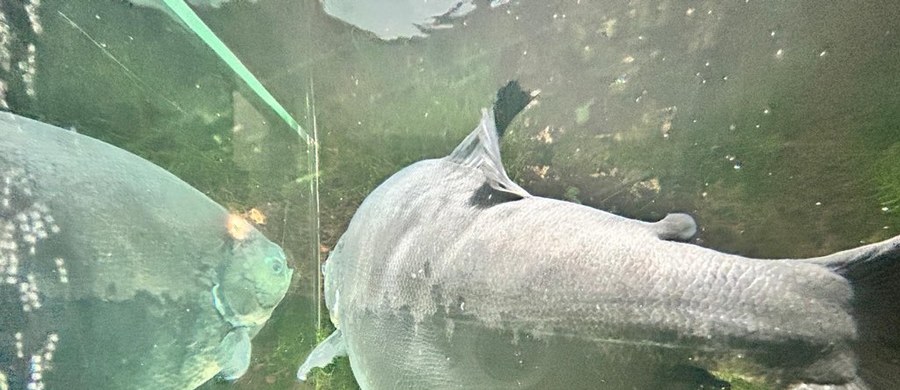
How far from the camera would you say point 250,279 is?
2133 mm

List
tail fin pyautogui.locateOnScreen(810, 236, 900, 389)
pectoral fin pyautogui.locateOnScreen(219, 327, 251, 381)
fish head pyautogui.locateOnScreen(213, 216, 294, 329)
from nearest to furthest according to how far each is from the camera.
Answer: tail fin pyautogui.locateOnScreen(810, 236, 900, 389) → fish head pyautogui.locateOnScreen(213, 216, 294, 329) → pectoral fin pyautogui.locateOnScreen(219, 327, 251, 381)

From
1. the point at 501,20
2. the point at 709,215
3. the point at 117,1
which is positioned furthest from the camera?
the point at 117,1

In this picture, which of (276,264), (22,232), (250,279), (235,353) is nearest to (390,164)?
(276,264)

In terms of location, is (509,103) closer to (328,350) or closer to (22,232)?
(328,350)

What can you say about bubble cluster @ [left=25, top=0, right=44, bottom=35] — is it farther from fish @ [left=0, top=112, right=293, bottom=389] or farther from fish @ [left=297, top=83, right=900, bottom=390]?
fish @ [left=297, top=83, right=900, bottom=390]

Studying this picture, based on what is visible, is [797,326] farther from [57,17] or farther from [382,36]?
[57,17]

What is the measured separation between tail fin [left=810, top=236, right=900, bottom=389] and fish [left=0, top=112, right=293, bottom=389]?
1843mm

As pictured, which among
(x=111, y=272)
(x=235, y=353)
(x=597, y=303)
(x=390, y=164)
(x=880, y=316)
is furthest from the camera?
(x=390, y=164)

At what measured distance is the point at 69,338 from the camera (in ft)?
5.23

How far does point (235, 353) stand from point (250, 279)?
0.36m

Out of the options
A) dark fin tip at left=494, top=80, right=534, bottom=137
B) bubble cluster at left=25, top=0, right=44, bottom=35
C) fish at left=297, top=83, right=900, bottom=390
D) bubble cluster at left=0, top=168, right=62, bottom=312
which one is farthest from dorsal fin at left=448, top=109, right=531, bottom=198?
bubble cluster at left=25, top=0, right=44, bottom=35

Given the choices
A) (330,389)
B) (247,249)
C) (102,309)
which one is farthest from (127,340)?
(330,389)

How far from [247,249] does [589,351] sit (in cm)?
159

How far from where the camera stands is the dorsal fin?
53.9 inches
